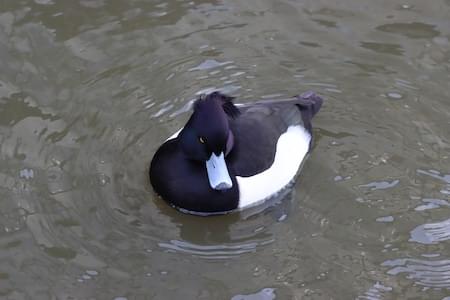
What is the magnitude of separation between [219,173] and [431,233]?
130cm

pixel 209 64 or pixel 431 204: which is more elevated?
pixel 209 64

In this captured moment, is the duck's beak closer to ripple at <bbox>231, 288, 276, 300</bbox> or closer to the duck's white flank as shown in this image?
the duck's white flank

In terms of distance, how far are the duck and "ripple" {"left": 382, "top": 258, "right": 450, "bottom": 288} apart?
92 centimetres

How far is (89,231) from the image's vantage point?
219 inches

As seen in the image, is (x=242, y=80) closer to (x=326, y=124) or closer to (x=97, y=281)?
(x=326, y=124)

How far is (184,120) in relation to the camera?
21.2 feet

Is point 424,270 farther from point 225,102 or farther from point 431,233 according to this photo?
point 225,102

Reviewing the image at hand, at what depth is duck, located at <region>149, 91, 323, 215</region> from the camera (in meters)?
5.51

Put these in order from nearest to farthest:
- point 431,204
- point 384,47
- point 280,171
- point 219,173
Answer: point 219,173, point 431,204, point 280,171, point 384,47

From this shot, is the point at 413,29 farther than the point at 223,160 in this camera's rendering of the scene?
Yes

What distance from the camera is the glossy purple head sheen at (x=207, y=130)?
5.45 metres

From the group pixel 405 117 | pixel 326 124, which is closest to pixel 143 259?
pixel 326 124

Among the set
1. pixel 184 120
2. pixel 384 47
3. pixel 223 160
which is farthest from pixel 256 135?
pixel 384 47

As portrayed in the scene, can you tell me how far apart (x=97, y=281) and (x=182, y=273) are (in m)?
0.47
